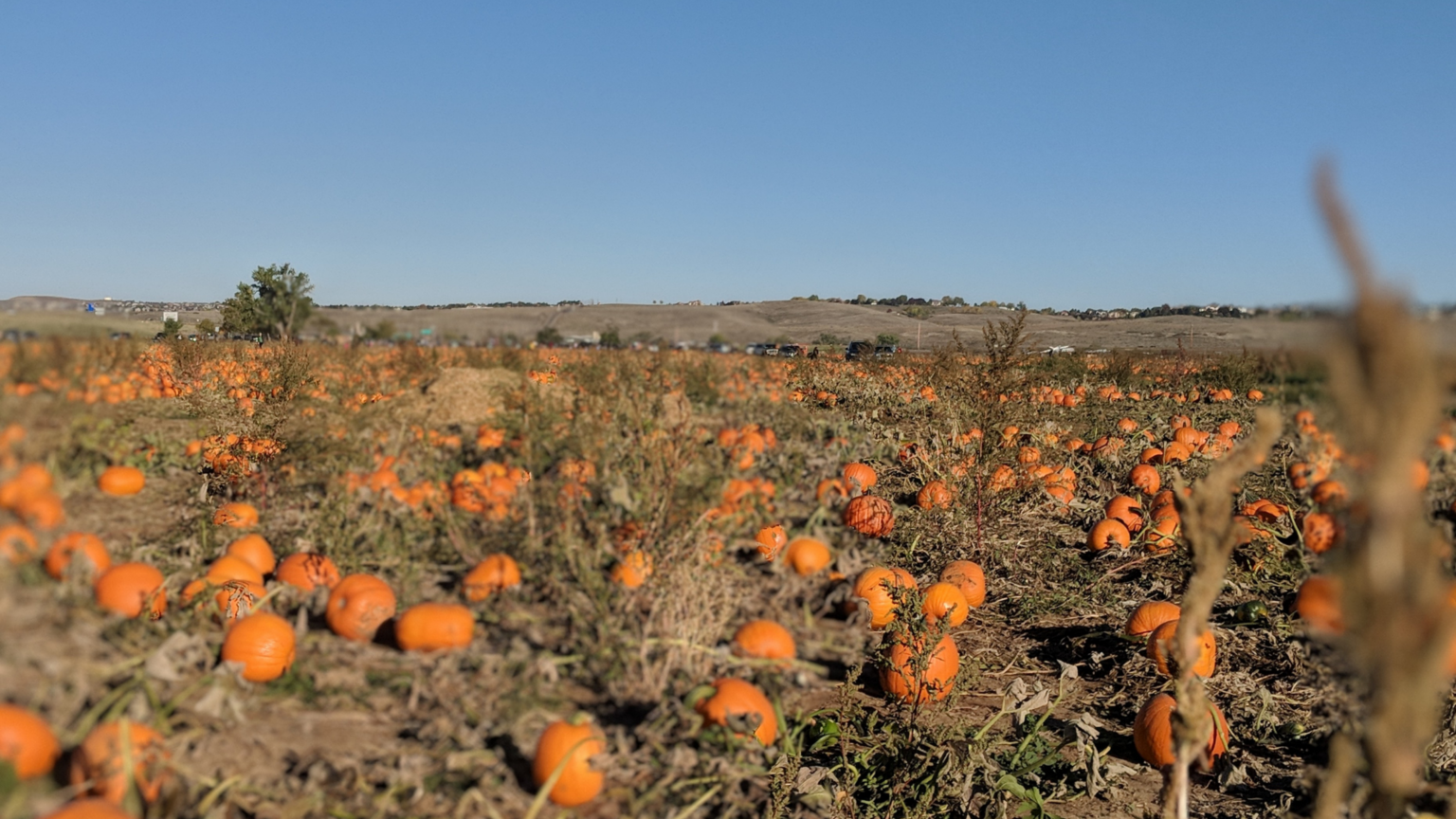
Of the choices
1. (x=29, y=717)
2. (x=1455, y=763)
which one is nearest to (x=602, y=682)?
(x=29, y=717)

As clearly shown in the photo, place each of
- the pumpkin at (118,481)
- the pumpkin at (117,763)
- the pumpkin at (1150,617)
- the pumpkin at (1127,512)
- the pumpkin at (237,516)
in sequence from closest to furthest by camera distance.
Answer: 1. the pumpkin at (117,763)
2. the pumpkin at (118,481)
3. the pumpkin at (237,516)
4. the pumpkin at (1150,617)
5. the pumpkin at (1127,512)

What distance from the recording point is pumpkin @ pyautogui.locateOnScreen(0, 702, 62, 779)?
1.68 meters

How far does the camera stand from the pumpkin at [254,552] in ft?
13.1

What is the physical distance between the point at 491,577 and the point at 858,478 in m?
4.63

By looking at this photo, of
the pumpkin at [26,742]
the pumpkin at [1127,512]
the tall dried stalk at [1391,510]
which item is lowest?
the pumpkin at [1127,512]

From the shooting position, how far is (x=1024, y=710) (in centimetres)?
446

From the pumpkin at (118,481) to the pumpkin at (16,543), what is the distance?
0.38m

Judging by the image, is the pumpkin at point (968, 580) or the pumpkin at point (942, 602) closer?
the pumpkin at point (942, 602)

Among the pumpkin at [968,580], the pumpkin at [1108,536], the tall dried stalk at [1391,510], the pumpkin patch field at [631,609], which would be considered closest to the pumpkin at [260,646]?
the pumpkin patch field at [631,609]

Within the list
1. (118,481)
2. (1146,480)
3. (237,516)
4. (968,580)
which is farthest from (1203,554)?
(1146,480)

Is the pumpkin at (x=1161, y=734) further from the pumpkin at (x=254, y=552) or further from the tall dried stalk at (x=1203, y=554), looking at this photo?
the pumpkin at (x=254, y=552)

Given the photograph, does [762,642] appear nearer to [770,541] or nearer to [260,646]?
[770,541]

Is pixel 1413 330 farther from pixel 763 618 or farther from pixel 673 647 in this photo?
pixel 763 618

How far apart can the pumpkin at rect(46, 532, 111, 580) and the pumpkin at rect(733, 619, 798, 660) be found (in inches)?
101
